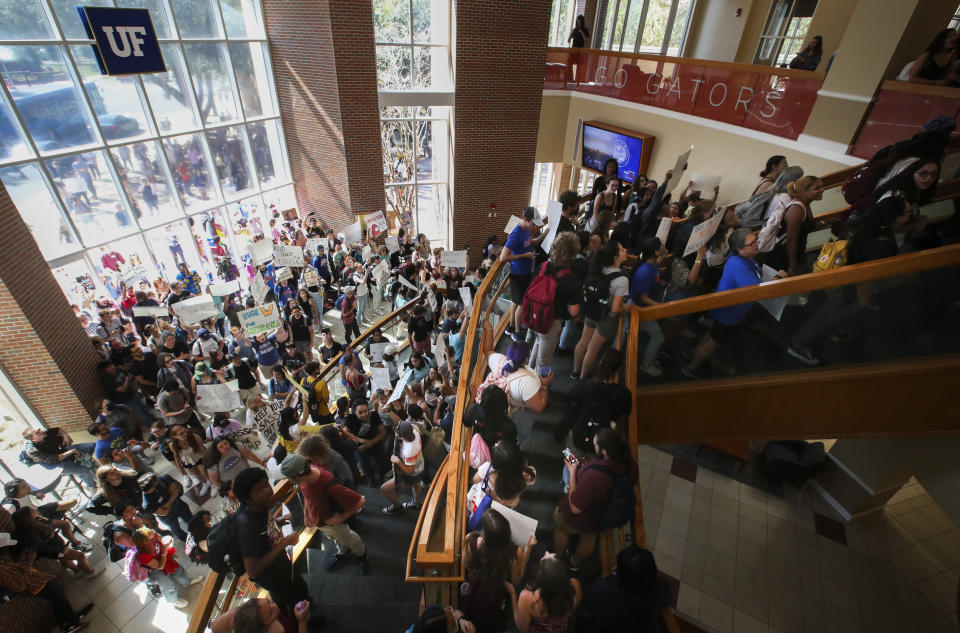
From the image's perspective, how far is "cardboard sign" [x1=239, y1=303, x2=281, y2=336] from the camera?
21.9 ft

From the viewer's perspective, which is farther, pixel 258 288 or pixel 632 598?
pixel 258 288

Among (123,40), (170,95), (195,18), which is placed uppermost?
(195,18)

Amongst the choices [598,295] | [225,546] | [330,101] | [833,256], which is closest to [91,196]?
[330,101]

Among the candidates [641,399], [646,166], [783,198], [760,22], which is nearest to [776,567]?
[641,399]

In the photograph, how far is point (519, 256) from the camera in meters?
5.25

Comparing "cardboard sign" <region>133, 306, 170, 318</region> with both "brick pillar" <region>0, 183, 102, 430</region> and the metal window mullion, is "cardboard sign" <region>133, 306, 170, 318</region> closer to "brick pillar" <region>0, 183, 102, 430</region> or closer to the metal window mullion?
"brick pillar" <region>0, 183, 102, 430</region>

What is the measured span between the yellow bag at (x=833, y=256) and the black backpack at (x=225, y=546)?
5.51 metres

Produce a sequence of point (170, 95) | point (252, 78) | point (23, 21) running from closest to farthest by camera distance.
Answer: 1. point (23, 21)
2. point (170, 95)
3. point (252, 78)

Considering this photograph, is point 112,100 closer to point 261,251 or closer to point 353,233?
point 261,251

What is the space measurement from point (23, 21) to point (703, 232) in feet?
35.0

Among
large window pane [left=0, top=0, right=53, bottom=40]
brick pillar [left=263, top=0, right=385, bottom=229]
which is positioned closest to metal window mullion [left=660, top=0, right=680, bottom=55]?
brick pillar [left=263, top=0, right=385, bottom=229]

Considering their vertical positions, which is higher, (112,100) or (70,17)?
(70,17)

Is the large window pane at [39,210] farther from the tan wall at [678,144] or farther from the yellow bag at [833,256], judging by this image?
the tan wall at [678,144]

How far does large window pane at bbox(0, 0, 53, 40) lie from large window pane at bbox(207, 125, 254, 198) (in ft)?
10.3
